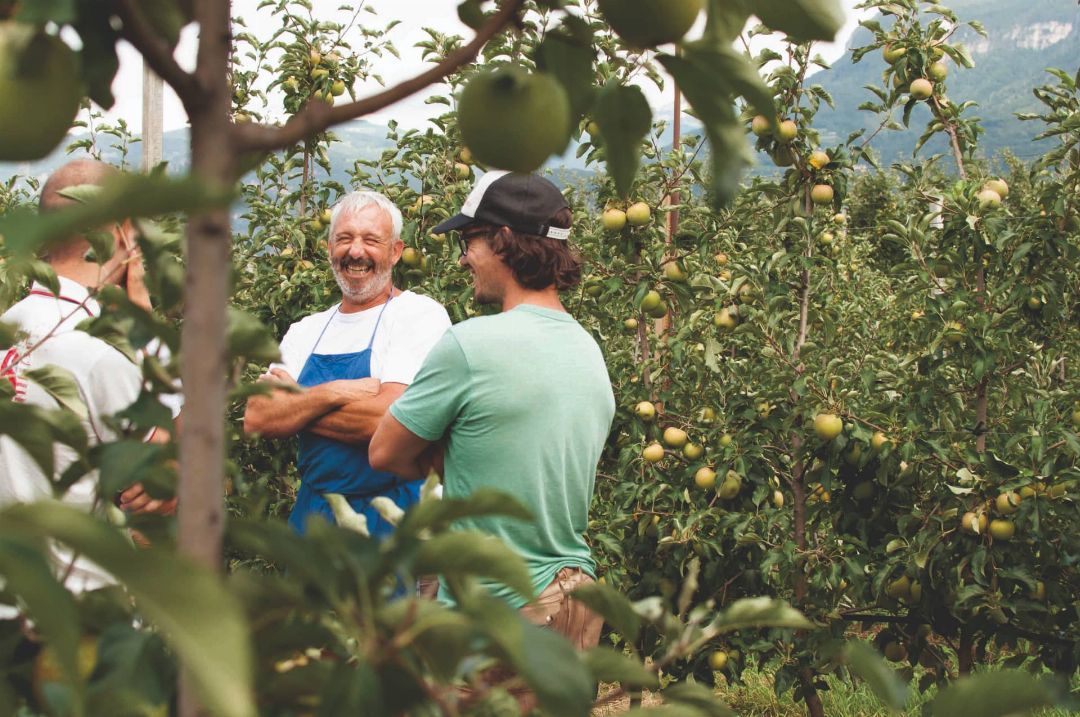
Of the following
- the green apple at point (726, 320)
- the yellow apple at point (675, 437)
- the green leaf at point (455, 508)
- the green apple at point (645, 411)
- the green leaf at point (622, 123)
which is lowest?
the yellow apple at point (675, 437)

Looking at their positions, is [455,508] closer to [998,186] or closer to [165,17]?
[165,17]

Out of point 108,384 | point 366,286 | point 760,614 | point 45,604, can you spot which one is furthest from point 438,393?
point 45,604

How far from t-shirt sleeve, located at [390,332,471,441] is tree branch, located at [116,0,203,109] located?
5.04 ft

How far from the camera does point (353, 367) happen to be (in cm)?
293

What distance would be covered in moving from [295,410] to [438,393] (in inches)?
29.4

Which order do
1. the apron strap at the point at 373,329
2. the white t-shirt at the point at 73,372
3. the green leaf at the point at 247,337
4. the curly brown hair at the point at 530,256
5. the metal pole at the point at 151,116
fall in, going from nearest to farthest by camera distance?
the green leaf at the point at 247,337 < the white t-shirt at the point at 73,372 < the curly brown hair at the point at 530,256 < the apron strap at the point at 373,329 < the metal pole at the point at 151,116

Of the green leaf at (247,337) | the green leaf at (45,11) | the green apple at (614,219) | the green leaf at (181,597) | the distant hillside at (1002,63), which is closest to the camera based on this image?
the green leaf at (181,597)

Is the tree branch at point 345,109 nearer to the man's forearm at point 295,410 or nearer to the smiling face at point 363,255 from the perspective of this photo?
the man's forearm at point 295,410

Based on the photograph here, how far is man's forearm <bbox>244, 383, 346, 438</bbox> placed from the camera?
2.74m

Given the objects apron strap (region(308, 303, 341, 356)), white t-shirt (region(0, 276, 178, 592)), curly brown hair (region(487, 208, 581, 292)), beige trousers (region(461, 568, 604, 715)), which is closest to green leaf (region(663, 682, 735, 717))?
beige trousers (region(461, 568, 604, 715))

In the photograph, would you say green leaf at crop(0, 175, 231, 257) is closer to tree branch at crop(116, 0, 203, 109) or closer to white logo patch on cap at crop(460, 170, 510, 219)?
tree branch at crop(116, 0, 203, 109)

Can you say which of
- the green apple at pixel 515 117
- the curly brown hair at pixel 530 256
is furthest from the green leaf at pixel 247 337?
the curly brown hair at pixel 530 256

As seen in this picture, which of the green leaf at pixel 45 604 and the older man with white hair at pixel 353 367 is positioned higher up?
the green leaf at pixel 45 604

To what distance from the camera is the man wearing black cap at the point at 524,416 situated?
214 centimetres
